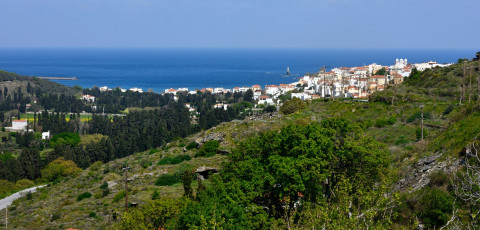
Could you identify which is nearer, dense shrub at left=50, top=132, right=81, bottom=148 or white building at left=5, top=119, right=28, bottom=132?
dense shrub at left=50, top=132, right=81, bottom=148

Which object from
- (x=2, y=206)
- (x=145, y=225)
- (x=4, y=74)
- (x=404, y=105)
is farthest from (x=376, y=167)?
(x=4, y=74)

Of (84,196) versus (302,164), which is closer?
(302,164)

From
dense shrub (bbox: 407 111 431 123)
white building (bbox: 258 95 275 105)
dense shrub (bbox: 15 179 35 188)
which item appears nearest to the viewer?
dense shrub (bbox: 407 111 431 123)

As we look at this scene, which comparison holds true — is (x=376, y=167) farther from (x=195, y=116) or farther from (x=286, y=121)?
(x=195, y=116)

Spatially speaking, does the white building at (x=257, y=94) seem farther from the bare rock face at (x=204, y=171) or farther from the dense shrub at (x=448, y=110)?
the bare rock face at (x=204, y=171)

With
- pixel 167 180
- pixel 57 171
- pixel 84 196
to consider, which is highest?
pixel 167 180

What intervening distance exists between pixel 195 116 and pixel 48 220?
224 ft

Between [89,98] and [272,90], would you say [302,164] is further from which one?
[89,98]

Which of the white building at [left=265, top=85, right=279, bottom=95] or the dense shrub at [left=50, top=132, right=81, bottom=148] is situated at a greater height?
the white building at [left=265, top=85, right=279, bottom=95]

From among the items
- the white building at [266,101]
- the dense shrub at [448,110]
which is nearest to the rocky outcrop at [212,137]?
the dense shrub at [448,110]

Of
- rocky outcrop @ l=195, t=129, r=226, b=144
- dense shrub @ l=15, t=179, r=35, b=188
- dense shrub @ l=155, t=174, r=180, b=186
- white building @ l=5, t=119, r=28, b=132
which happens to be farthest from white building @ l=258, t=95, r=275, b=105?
dense shrub @ l=155, t=174, r=180, b=186

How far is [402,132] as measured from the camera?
29.8m

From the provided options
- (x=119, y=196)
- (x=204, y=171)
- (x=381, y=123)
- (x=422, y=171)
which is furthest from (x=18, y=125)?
(x=422, y=171)

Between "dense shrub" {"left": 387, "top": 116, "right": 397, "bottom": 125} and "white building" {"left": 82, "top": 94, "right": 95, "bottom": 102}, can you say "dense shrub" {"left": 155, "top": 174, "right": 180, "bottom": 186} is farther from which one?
"white building" {"left": 82, "top": 94, "right": 95, "bottom": 102}
